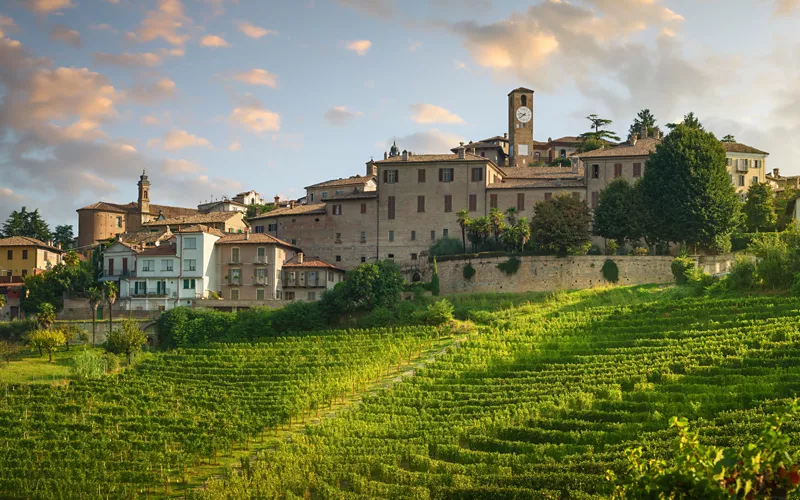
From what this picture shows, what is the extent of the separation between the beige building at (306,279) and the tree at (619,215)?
19.0 metres

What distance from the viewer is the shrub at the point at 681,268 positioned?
2262 inches

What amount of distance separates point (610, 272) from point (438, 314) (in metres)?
12.5

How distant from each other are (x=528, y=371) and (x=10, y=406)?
82.9ft

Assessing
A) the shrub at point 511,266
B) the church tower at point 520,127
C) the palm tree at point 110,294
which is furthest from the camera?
the church tower at point 520,127

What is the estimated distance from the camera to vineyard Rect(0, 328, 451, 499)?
33.9m

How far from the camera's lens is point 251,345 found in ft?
183

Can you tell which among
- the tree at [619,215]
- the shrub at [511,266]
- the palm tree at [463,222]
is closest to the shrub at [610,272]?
the tree at [619,215]

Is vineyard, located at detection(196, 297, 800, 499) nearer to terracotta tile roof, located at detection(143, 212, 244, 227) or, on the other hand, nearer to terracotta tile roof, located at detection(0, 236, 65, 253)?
terracotta tile roof, located at detection(143, 212, 244, 227)

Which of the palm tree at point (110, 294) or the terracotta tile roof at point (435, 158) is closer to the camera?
the palm tree at point (110, 294)

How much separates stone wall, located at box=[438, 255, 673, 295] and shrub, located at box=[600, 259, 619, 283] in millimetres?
240

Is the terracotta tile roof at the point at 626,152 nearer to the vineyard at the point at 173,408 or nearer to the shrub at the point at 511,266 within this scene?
the shrub at the point at 511,266

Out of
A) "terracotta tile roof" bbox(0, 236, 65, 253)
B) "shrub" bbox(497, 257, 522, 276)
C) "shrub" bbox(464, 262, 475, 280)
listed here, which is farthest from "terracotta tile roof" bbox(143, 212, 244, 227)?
"shrub" bbox(497, 257, 522, 276)

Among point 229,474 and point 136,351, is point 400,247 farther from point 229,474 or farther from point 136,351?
point 229,474

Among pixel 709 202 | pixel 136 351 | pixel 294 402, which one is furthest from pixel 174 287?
pixel 709 202
